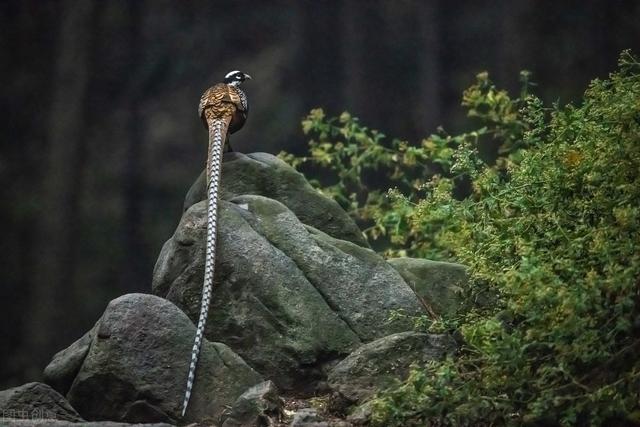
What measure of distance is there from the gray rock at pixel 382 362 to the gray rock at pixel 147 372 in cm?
62

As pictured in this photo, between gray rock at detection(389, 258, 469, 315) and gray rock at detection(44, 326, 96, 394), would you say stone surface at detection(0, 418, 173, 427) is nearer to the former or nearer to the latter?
gray rock at detection(44, 326, 96, 394)

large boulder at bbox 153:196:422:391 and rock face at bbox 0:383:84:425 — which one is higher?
large boulder at bbox 153:196:422:391

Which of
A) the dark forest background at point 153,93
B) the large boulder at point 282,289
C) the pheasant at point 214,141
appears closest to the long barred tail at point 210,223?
the pheasant at point 214,141

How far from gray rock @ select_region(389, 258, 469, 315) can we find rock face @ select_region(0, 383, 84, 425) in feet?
8.13

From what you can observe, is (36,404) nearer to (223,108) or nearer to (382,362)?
(382,362)

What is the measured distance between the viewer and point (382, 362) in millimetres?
6289

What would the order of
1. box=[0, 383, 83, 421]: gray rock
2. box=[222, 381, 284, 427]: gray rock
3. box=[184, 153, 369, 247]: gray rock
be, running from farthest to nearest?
box=[184, 153, 369, 247]: gray rock, box=[0, 383, 83, 421]: gray rock, box=[222, 381, 284, 427]: gray rock

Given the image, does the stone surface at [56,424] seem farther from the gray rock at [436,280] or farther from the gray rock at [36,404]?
the gray rock at [436,280]

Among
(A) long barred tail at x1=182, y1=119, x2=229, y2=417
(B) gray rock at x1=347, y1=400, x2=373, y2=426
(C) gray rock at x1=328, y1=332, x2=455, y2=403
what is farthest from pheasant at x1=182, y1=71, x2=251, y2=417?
(B) gray rock at x1=347, y1=400, x2=373, y2=426

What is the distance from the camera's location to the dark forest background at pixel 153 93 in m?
13.3

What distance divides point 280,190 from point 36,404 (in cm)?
256

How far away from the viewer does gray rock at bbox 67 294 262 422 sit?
6.40 meters

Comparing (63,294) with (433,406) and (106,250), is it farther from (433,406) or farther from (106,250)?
(433,406)

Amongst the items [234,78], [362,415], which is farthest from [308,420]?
[234,78]
